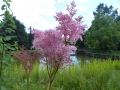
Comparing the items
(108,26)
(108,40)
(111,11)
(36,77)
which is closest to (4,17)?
(36,77)

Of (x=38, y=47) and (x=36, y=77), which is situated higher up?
(x=38, y=47)

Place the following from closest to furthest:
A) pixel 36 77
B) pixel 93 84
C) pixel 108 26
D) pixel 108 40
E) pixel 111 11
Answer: pixel 93 84, pixel 36 77, pixel 108 40, pixel 108 26, pixel 111 11

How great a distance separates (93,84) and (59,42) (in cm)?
289

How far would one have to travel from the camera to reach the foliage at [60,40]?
1.48 m

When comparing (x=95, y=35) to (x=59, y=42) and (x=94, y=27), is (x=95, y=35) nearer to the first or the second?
(x=94, y=27)

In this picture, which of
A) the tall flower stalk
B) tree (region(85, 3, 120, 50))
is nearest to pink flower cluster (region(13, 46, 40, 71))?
the tall flower stalk

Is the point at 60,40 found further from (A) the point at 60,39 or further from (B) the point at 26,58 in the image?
(B) the point at 26,58

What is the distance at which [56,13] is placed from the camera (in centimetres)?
158

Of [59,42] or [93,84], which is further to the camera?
[93,84]

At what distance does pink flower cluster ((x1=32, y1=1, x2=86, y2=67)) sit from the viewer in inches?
58.2

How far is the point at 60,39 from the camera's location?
1518mm

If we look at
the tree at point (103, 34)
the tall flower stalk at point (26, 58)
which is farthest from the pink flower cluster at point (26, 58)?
the tree at point (103, 34)

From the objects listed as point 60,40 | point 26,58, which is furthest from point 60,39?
point 26,58

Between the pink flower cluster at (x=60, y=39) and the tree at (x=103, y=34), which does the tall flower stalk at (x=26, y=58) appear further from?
the tree at (x=103, y=34)
